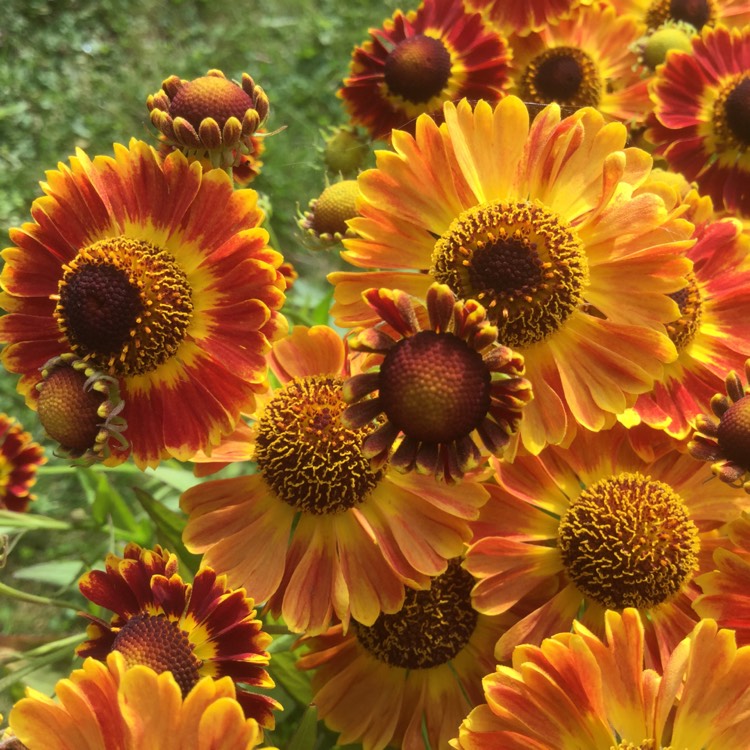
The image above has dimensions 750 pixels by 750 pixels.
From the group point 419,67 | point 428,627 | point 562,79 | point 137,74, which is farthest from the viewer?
point 137,74

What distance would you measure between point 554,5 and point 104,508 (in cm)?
128

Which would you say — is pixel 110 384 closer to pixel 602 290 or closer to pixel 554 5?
pixel 602 290

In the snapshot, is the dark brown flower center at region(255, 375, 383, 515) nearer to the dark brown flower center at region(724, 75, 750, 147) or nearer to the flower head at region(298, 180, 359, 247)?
the flower head at region(298, 180, 359, 247)

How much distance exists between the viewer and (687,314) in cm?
113

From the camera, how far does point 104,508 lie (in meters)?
1.60

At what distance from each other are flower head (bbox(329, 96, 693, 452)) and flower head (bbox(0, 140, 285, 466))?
0.12 m

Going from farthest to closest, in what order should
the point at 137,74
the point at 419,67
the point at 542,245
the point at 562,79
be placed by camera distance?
the point at 137,74, the point at 562,79, the point at 419,67, the point at 542,245

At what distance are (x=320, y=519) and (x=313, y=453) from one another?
0.10 metres

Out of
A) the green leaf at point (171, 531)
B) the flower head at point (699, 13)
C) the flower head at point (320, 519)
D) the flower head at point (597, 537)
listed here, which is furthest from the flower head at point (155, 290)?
the flower head at point (699, 13)

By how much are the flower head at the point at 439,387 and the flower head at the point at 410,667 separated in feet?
1.05

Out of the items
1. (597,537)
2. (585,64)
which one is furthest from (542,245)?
(585,64)

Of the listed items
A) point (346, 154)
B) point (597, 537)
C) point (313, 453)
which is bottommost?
point (597, 537)

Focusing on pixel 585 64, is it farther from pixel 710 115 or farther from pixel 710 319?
pixel 710 319

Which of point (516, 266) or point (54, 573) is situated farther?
point (54, 573)
